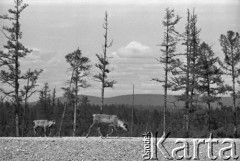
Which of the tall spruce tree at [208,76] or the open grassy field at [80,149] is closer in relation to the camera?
the open grassy field at [80,149]

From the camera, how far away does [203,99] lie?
3616 centimetres

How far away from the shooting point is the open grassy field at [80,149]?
18.7m

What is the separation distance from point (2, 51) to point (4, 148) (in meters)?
14.8

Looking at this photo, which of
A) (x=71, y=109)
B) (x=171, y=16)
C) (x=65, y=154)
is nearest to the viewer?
(x=65, y=154)

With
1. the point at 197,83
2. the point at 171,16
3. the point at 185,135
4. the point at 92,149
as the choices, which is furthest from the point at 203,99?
the point at 92,149

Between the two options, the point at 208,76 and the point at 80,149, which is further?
the point at 208,76

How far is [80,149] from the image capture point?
1925 cm

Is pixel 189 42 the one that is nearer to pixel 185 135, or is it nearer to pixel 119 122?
pixel 185 135

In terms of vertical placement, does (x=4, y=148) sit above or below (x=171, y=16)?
below

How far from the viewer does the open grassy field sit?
18.7 m

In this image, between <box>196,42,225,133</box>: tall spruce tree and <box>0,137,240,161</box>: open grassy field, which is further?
<box>196,42,225,133</box>: tall spruce tree

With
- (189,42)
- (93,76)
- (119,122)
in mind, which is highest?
(189,42)

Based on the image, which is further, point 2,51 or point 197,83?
point 197,83

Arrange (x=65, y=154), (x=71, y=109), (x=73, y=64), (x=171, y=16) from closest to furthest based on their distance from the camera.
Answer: (x=65, y=154)
(x=171, y=16)
(x=73, y=64)
(x=71, y=109)
